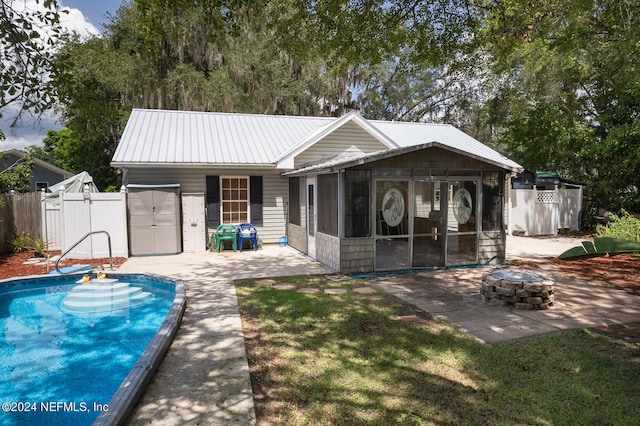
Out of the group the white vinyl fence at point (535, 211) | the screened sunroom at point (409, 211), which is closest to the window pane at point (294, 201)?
the screened sunroom at point (409, 211)

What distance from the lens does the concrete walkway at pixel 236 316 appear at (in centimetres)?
339

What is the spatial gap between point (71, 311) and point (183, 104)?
14.9 m

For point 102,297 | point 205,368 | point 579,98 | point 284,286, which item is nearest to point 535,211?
point 579,98

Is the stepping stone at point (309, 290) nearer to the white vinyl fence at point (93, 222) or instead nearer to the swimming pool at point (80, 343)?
the swimming pool at point (80, 343)

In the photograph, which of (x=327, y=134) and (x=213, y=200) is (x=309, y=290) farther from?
(x=327, y=134)

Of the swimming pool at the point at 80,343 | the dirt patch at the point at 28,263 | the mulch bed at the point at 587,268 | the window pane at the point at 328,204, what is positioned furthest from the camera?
the dirt patch at the point at 28,263

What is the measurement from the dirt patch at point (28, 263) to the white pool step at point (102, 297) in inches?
79.8

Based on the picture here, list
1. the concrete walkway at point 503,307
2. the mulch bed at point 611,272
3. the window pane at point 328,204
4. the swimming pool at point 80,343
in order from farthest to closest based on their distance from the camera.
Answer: the window pane at point 328,204 < the mulch bed at point 611,272 < the concrete walkway at point 503,307 < the swimming pool at point 80,343

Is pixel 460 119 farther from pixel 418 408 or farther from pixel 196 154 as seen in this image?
pixel 418 408

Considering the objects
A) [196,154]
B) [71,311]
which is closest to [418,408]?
[71,311]

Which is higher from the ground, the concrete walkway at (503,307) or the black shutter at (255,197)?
the black shutter at (255,197)

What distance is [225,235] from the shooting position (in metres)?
12.0

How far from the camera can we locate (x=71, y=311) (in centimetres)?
717

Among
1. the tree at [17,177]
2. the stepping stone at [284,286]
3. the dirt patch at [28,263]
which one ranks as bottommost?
the stepping stone at [284,286]
